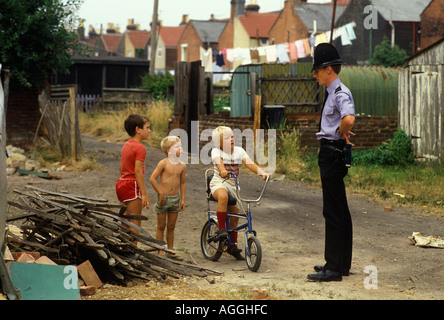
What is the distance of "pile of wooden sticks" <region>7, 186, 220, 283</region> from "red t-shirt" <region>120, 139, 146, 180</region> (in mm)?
591

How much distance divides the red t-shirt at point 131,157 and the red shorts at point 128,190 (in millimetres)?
57

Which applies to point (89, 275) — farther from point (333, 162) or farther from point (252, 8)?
point (252, 8)

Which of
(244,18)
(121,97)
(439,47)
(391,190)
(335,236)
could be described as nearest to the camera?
(335,236)

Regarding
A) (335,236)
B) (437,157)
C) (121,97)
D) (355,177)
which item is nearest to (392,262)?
(335,236)

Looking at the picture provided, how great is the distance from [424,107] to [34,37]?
9.56 metres

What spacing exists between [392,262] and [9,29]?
1190 centimetres

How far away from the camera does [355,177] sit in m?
13.3

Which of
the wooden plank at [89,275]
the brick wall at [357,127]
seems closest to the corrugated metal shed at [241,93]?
the brick wall at [357,127]

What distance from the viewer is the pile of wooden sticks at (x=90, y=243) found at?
6277 millimetres

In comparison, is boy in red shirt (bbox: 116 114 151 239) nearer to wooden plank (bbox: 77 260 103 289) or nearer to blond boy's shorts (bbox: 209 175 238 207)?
blond boy's shorts (bbox: 209 175 238 207)

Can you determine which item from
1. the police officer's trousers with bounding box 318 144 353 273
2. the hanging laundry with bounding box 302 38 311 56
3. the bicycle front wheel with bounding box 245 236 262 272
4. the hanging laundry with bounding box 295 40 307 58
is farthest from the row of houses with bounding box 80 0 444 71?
the police officer's trousers with bounding box 318 144 353 273

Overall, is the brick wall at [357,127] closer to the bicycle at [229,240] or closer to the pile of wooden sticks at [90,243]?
the bicycle at [229,240]

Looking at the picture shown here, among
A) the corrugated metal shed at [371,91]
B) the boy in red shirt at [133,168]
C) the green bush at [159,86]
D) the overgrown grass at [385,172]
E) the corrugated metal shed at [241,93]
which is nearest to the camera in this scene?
the boy in red shirt at [133,168]

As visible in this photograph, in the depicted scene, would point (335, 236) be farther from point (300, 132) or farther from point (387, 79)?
point (387, 79)
